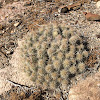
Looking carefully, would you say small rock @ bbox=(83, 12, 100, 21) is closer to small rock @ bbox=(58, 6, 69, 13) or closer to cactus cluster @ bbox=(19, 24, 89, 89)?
small rock @ bbox=(58, 6, 69, 13)

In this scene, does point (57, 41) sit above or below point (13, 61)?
above

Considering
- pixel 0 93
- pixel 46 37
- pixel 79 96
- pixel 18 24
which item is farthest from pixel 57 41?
pixel 18 24

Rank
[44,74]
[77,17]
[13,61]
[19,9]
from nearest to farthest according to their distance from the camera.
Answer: [44,74]
[13,61]
[77,17]
[19,9]

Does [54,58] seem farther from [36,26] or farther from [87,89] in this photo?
[36,26]

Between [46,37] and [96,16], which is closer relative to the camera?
[46,37]

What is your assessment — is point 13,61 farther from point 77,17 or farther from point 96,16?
point 96,16

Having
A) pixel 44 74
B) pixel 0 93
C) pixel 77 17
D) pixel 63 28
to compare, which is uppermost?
pixel 63 28

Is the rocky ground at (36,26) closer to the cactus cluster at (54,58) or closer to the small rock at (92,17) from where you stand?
the small rock at (92,17)

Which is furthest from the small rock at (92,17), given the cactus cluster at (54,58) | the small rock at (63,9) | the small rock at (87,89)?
the small rock at (87,89)
